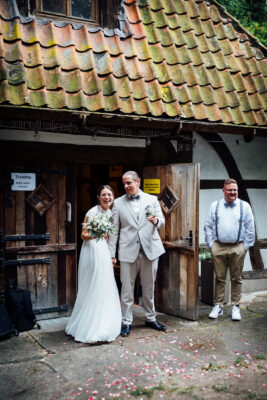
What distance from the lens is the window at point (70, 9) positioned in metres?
6.25

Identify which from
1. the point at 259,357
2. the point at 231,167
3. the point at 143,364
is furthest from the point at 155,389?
the point at 231,167

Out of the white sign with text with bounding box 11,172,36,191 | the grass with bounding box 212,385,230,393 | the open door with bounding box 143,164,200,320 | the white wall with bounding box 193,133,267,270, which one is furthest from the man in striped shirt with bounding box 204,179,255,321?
the white sign with text with bounding box 11,172,36,191

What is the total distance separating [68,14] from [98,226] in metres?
3.38

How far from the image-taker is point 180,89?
635 centimetres

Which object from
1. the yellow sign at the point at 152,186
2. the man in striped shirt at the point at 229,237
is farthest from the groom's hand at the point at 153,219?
the man in striped shirt at the point at 229,237

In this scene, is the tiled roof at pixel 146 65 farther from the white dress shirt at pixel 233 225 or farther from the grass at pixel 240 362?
the grass at pixel 240 362

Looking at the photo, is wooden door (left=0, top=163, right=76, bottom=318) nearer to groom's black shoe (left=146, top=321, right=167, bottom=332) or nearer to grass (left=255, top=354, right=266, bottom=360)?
groom's black shoe (left=146, top=321, right=167, bottom=332)

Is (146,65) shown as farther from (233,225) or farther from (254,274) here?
(254,274)

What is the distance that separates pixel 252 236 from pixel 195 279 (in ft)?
3.49

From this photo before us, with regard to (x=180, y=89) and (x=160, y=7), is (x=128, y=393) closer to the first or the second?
(x=180, y=89)

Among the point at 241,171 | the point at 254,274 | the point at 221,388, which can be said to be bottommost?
the point at 221,388

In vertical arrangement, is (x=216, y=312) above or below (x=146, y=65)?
below

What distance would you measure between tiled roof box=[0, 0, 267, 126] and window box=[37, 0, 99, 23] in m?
0.34

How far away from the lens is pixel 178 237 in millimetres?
6230
